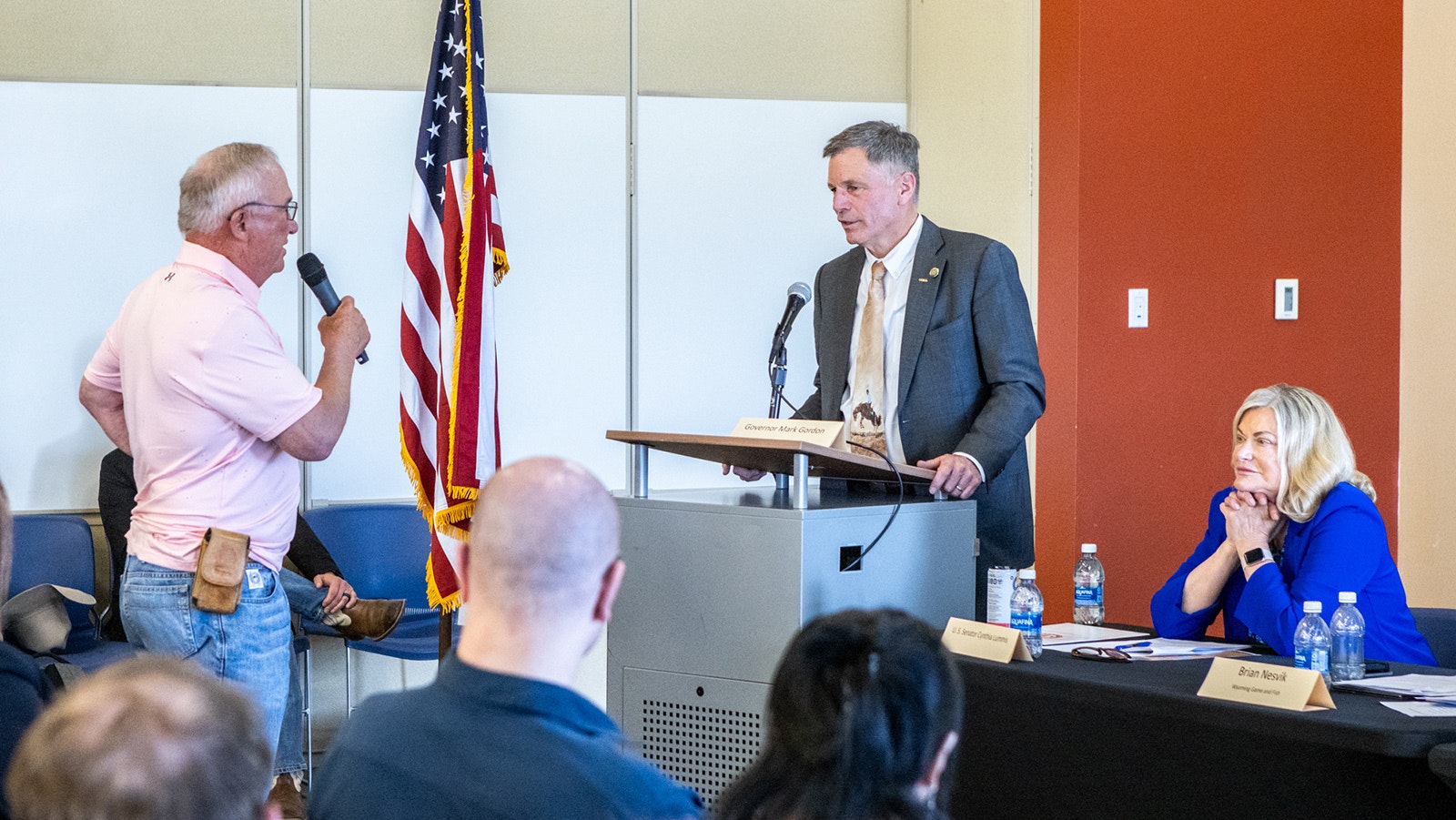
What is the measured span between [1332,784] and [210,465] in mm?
1953

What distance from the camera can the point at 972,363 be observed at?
317cm

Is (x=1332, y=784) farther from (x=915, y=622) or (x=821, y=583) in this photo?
(x=915, y=622)

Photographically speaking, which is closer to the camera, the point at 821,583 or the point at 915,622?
the point at 915,622

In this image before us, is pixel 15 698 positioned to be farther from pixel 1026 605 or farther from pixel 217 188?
pixel 1026 605

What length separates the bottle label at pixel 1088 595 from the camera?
3.20m

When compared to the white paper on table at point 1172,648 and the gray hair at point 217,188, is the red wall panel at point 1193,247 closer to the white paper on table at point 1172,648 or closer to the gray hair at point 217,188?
the white paper on table at point 1172,648

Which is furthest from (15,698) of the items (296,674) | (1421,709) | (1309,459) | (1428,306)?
(1428,306)

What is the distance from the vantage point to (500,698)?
1.30 m

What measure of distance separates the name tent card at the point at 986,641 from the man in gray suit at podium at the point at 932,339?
1.63 ft

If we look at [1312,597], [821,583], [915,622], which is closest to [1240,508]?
[1312,597]

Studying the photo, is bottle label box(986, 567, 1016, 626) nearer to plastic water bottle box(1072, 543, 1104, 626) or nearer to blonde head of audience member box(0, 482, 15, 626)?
plastic water bottle box(1072, 543, 1104, 626)

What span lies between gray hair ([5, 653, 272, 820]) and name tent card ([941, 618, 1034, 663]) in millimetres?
1652

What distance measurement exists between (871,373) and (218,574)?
1541 mm

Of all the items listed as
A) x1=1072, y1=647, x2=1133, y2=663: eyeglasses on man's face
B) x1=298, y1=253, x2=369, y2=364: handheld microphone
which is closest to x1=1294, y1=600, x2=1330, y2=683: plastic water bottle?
x1=1072, y1=647, x2=1133, y2=663: eyeglasses on man's face
